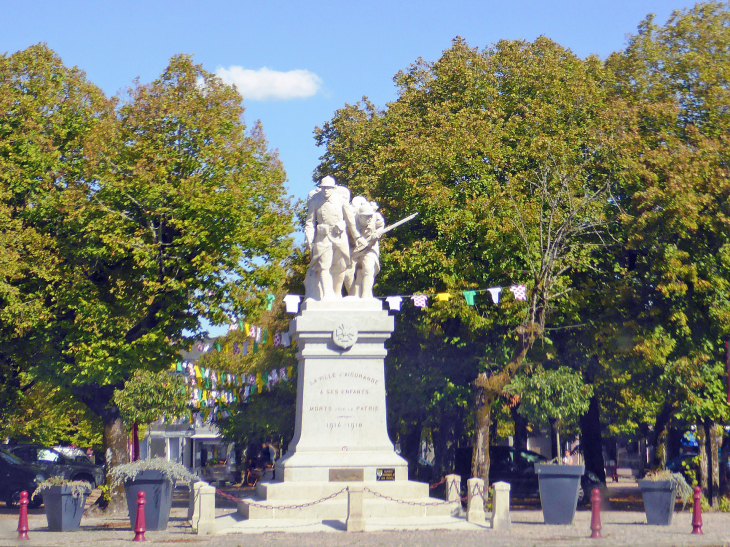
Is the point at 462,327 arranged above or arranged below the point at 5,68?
below

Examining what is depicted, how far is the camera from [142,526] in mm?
15406

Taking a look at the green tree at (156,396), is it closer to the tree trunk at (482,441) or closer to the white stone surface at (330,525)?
the tree trunk at (482,441)

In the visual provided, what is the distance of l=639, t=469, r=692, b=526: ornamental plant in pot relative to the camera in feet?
60.0

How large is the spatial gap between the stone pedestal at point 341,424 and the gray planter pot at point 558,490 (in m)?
2.17

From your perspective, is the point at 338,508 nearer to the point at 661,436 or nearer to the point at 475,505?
the point at 475,505

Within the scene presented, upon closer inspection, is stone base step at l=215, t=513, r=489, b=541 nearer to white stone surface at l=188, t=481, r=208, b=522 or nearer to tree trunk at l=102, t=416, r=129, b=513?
white stone surface at l=188, t=481, r=208, b=522

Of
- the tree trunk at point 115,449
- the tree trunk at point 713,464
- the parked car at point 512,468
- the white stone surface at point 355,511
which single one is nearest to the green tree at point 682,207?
the tree trunk at point 713,464

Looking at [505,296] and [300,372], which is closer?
[300,372]

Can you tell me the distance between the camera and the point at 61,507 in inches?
690

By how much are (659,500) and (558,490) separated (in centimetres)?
236

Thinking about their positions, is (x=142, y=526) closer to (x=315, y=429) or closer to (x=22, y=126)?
(x=315, y=429)

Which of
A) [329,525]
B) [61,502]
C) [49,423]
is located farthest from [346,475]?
[49,423]

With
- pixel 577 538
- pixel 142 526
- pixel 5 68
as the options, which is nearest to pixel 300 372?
pixel 142 526

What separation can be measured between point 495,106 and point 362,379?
1574 centimetres
